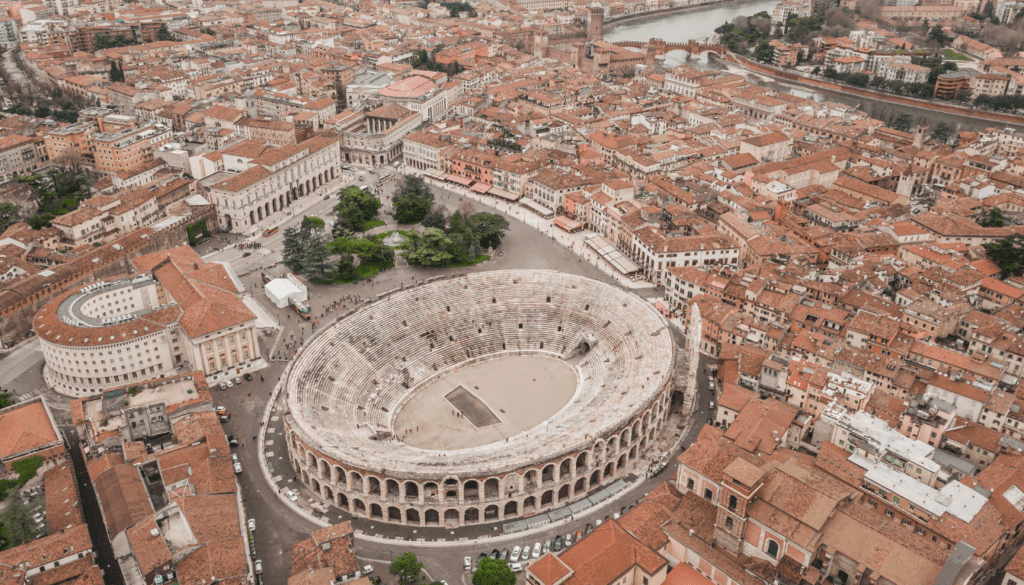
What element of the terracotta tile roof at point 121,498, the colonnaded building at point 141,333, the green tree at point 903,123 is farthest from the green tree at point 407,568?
the green tree at point 903,123

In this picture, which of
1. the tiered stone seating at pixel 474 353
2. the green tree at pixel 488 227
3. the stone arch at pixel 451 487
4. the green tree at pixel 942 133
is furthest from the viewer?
the green tree at pixel 942 133

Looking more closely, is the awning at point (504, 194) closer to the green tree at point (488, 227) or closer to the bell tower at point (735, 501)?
the green tree at point (488, 227)

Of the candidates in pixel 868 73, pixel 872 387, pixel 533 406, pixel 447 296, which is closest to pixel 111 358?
pixel 447 296

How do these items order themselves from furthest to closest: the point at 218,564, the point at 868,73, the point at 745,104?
1. the point at 868,73
2. the point at 745,104
3. the point at 218,564

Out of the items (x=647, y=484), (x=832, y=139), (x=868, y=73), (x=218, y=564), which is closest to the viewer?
(x=218, y=564)

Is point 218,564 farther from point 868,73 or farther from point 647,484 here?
point 868,73

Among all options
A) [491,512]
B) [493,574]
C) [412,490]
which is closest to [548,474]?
[491,512]
